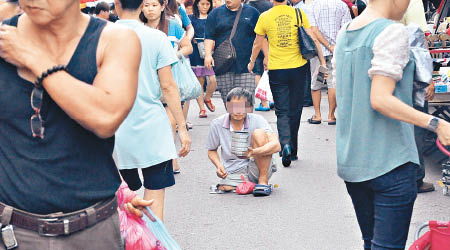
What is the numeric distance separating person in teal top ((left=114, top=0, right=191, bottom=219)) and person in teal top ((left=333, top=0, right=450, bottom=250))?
143 cm

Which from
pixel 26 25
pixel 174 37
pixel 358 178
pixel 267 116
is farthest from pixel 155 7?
pixel 267 116

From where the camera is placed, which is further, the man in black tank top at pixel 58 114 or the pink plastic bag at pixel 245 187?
the pink plastic bag at pixel 245 187

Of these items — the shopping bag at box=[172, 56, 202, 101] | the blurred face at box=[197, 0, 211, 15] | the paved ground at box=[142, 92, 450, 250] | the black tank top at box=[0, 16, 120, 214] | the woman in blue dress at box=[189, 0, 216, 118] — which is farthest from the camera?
the blurred face at box=[197, 0, 211, 15]

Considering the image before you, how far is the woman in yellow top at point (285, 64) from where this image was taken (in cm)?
809

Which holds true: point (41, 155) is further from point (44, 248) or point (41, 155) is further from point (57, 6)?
point (57, 6)

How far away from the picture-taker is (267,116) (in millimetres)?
11914

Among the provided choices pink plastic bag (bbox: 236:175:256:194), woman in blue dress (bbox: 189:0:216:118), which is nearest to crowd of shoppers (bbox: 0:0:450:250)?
pink plastic bag (bbox: 236:175:256:194)

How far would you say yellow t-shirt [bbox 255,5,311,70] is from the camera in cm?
806

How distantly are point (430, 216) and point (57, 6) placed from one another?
14.8 feet

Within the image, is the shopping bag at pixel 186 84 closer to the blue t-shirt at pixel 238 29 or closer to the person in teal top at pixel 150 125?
the person in teal top at pixel 150 125

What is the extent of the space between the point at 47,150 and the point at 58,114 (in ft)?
0.39

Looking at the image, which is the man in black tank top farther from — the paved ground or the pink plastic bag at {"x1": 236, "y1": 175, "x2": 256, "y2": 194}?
the pink plastic bag at {"x1": 236, "y1": 175, "x2": 256, "y2": 194}

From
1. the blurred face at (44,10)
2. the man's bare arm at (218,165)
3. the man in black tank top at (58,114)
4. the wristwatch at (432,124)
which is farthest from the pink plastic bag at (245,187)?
the blurred face at (44,10)

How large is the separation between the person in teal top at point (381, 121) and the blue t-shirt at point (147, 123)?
1424mm
